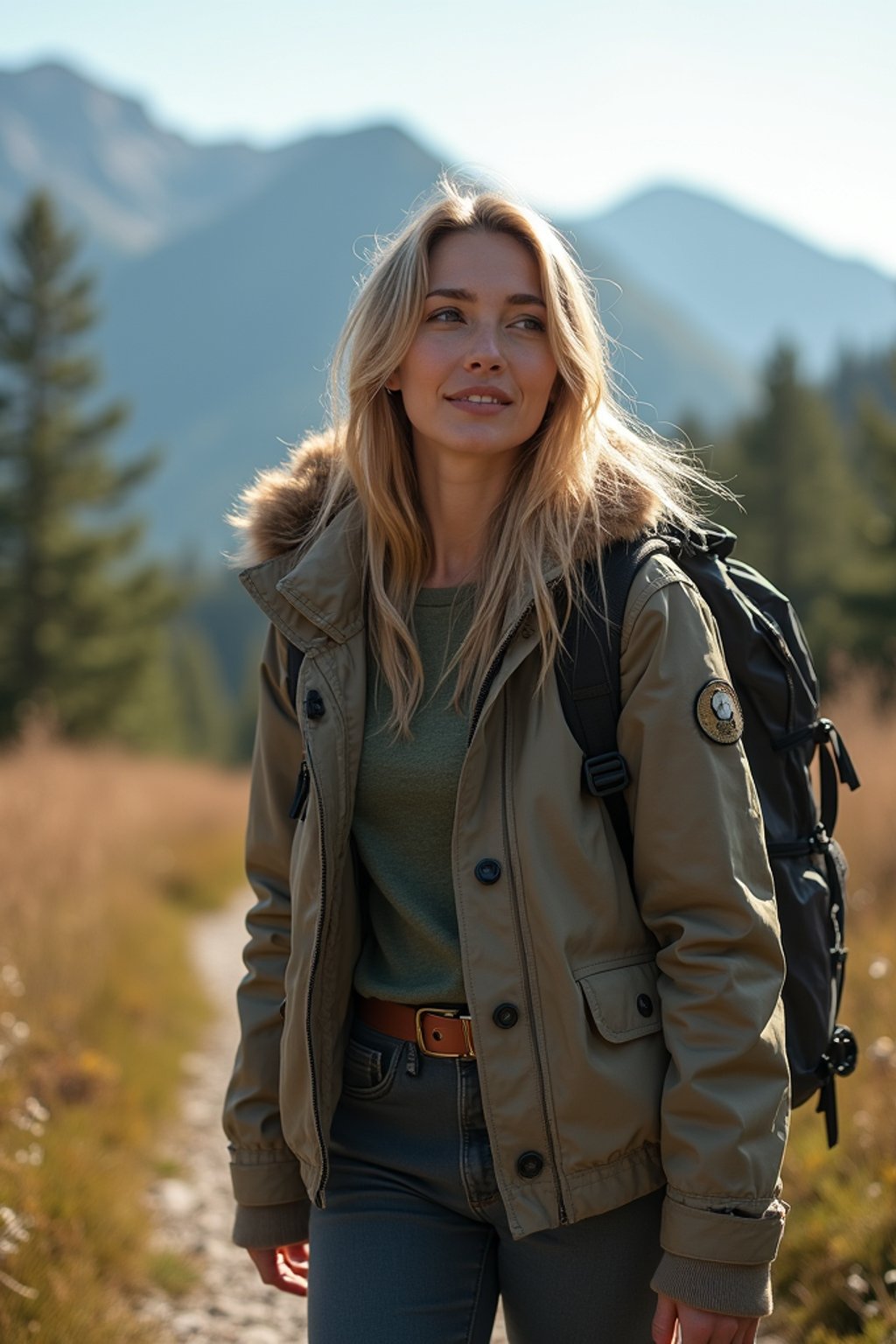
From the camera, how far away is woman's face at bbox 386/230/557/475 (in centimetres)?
235

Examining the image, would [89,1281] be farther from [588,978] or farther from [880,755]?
[880,755]

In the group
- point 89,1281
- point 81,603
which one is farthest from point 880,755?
point 81,603

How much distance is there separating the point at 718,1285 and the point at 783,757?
870 millimetres

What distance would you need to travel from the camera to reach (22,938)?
5902 mm

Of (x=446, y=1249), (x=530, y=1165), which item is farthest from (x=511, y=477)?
(x=446, y=1249)

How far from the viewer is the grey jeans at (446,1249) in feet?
6.80

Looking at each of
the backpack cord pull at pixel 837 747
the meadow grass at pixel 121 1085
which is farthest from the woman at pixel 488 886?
the meadow grass at pixel 121 1085

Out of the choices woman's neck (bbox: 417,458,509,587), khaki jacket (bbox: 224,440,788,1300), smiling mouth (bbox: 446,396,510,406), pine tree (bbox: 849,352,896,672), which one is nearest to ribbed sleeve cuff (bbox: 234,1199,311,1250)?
khaki jacket (bbox: 224,440,788,1300)

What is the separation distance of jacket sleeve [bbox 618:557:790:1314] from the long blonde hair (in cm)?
21

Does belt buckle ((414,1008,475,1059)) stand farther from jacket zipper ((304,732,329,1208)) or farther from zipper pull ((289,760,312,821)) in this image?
zipper pull ((289,760,312,821))

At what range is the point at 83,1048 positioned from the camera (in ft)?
18.0

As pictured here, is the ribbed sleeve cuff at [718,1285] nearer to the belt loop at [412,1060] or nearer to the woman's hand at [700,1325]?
the woman's hand at [700,1325]

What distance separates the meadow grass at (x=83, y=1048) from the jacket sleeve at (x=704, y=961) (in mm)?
1857

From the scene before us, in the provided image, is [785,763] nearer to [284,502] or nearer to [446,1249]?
[446,1249]
